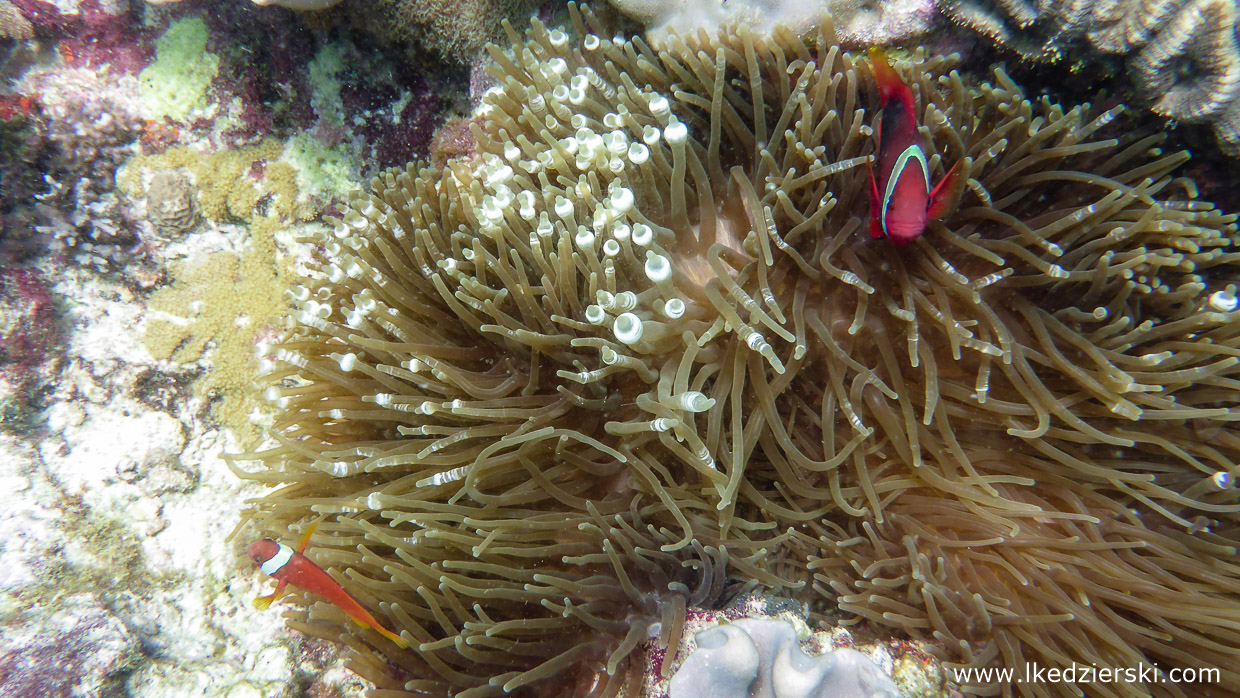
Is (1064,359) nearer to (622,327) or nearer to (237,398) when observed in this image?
(622,327)

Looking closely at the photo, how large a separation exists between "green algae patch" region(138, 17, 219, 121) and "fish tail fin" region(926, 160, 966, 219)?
3.81 metres

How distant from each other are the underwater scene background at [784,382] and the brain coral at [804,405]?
0.02 metres

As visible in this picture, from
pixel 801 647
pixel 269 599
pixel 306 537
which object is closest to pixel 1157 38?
pixel 801 647

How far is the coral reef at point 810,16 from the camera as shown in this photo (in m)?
2.27

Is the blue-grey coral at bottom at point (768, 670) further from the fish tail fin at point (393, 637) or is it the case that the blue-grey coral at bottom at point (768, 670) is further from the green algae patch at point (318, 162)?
the green algae patch at point (318, 162)

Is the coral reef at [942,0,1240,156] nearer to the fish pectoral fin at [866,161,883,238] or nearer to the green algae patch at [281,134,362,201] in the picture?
the fish pectoral fin at [866,161,883,238]

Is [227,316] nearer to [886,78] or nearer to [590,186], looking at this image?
[590,186]

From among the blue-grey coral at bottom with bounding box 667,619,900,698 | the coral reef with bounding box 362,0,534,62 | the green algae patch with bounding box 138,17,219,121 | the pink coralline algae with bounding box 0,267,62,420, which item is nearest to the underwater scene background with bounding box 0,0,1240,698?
the blue-grey coral at bottom with bounding box 667,619,900,698

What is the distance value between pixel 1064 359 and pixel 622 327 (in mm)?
1491

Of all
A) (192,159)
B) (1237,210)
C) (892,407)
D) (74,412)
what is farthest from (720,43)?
(74,412)

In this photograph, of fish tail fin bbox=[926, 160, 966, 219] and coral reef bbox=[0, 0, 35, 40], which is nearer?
fish tail fin bbox=[926, 160, 966, 219]

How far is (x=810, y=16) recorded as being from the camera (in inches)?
90.7

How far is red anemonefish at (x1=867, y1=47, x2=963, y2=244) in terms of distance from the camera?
1.82 m

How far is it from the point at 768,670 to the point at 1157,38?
2.32m
